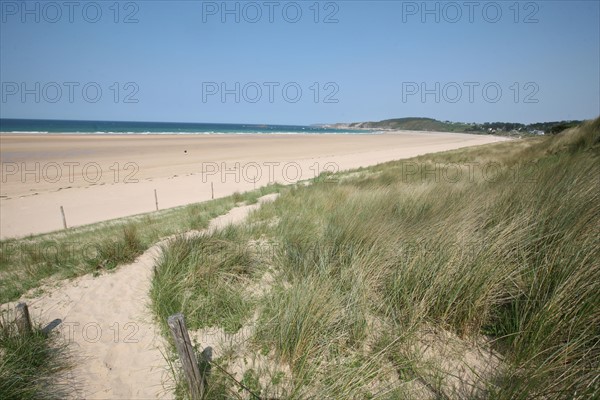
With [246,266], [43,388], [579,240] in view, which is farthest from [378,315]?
Answer: [43,388]

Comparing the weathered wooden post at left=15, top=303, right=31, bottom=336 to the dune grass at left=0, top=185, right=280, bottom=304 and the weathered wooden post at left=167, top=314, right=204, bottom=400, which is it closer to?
the dune grass at left=0, top=185, right=280, bottom=304

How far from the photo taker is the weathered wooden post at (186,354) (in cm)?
217

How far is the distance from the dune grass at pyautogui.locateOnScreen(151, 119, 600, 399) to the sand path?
49 cm

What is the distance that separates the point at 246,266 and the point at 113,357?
1966 mm

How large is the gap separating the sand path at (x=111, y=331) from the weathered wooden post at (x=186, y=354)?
22.7 inches

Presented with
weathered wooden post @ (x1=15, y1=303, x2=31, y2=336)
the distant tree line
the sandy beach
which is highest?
the distant tree line

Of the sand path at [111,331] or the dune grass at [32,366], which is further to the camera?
the sand path at [111,331]

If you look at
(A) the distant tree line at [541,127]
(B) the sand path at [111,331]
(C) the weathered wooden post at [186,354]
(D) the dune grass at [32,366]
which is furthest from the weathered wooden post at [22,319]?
(A) the distant tree line at [541,127]

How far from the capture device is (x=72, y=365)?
3.10m

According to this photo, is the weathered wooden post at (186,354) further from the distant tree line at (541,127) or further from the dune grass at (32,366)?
the distant tree line at (541,127)

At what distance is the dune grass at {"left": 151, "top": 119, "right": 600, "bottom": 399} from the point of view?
6.64ft

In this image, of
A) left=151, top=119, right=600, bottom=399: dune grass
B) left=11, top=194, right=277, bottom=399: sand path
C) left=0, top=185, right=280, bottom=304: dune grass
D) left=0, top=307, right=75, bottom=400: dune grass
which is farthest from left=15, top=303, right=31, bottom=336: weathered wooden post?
left=0, top=185, right=280, bottom=304: dune grass

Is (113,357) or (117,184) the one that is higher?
(117,184)

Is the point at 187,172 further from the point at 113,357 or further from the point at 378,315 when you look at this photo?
the point at 378,315
